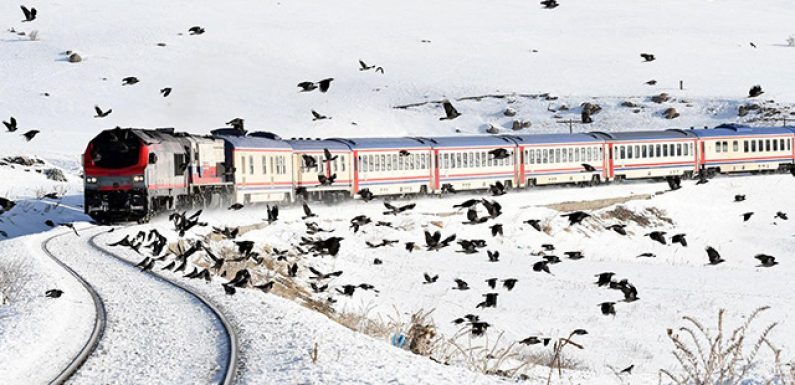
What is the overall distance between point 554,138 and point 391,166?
10097 millimetres

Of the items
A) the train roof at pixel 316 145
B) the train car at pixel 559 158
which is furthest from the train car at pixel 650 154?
the train roof at pixel 316 145

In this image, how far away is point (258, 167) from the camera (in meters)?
41.9

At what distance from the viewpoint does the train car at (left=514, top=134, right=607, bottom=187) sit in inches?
2109

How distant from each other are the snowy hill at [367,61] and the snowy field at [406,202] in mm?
397

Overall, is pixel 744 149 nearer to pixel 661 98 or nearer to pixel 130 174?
pixel 130 174

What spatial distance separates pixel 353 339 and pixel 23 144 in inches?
2297

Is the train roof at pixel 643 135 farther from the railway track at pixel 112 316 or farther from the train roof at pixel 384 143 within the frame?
the railway track at pixel 112 316

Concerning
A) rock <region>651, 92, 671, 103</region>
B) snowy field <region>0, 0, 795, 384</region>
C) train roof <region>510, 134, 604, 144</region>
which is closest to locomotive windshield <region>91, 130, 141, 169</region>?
snowy field <region>0, 0, 795, 384</region>

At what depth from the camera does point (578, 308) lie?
3102 cm

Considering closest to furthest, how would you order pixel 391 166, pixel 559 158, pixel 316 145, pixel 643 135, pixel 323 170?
1. pixel 323 170
2. pixel 316 145
3. pixel 391 166
4. pixel 559 158
5. pixel 643 135

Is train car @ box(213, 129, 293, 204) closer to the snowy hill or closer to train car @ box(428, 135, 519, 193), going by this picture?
train car @ box(428, 135, 519, 193)

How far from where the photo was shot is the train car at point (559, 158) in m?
53.6

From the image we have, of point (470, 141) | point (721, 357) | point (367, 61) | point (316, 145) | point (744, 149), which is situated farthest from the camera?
point (367, 61)

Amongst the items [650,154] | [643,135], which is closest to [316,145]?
[643,135]
